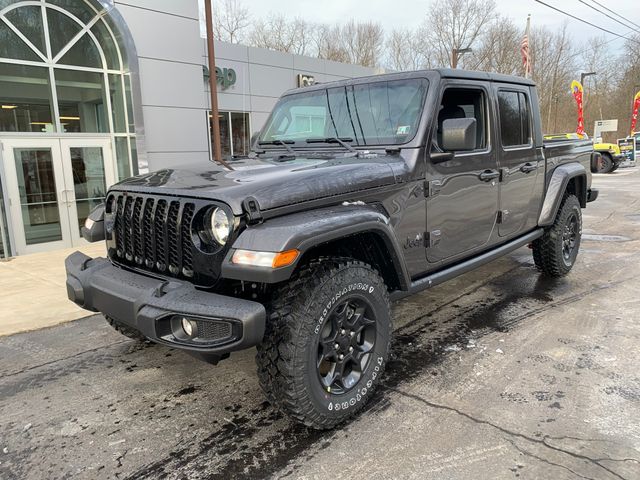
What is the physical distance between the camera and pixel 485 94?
Answer: 13.4ft


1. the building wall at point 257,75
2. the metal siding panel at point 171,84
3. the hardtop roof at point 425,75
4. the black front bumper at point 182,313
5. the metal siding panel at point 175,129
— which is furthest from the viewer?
the building wall at point 257,75

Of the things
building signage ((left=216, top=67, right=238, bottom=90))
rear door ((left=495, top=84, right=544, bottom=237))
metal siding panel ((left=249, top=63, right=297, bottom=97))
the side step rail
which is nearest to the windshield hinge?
the side step rail

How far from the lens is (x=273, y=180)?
8.74 ft

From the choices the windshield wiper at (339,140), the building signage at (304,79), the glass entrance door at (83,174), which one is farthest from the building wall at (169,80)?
the windshield wiper at (339,140)

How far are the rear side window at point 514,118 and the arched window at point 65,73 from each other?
7500 millimetres

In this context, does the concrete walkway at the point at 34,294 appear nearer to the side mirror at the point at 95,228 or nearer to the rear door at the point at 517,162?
the side mirror at the point at 95,228

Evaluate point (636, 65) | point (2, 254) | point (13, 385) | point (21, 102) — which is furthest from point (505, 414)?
point (636, 65)

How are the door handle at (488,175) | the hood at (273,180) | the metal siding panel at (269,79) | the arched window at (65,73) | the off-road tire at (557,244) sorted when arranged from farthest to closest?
the metal siding panel at (269,79)
the arched window at (65,73)
the off-road tire at (557,244)
the door handle at (488,175)
the hood at (273,180)

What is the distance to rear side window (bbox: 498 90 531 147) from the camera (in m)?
4.31

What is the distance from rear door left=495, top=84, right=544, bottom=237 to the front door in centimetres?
776

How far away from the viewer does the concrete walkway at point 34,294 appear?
4914mm

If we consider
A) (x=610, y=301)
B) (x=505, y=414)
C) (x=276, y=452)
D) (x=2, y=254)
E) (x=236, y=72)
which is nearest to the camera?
(x=276, y=452)

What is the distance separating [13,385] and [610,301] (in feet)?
17.2

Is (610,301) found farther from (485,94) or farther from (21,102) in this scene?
(21,102)
